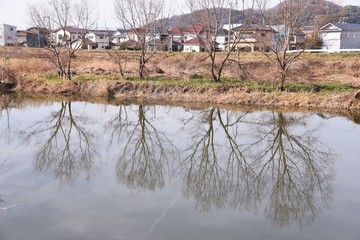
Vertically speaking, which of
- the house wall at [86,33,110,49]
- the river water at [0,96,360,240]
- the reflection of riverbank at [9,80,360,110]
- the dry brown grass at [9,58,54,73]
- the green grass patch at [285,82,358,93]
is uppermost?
the house wall at [86,33,110,49]

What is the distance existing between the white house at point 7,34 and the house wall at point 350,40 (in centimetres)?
3400

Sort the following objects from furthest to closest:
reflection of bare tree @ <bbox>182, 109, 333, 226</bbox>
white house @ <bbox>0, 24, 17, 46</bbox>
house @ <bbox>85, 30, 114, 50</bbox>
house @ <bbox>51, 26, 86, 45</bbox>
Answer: white house @ <bbox>0, 24, 17, 46</bbox> → house @ <bbox>85, 30, 114, 50</bbox> → house @ <bbox>51, 26, 86, 45</bbox> → reflection of bare tree @ <bbox>182, 109, 333, 226</bbox>

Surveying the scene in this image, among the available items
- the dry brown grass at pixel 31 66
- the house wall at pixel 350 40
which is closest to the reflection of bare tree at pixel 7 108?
the dry brown grass at pixel 31 66

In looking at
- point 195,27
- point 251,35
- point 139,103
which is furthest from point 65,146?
point 251,35

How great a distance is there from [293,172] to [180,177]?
2.25 meters

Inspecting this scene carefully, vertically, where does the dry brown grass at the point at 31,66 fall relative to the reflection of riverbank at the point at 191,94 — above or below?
above

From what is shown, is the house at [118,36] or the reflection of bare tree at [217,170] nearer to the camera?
the reflection of bare tree at [217,170]

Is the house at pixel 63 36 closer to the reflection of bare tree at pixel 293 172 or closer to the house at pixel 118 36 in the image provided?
the reflection of bare tree at pixel 293 172

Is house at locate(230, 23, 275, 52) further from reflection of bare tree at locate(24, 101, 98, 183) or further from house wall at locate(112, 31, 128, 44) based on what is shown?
house wall at locate(112, 31, 128, 44)

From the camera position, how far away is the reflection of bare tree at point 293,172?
20.1 ft

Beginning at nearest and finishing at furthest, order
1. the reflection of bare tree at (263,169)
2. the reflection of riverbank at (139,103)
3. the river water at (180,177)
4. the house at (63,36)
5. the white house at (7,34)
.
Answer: the river water at (180,177), the reflection of bare tree at (263,169), the reflection of riverbank at (139,103), the house at (63,36), the white house at (7,34)

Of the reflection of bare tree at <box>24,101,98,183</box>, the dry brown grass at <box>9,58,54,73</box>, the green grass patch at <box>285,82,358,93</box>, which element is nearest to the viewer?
the reflection of bare tree at <box>24,101,98,183</box>

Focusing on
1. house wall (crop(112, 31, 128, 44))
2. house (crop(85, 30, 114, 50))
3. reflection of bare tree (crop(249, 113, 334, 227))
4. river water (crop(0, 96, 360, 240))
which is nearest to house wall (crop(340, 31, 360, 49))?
house (crop(85, 30, 114, 50))

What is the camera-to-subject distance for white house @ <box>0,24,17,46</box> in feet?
150
